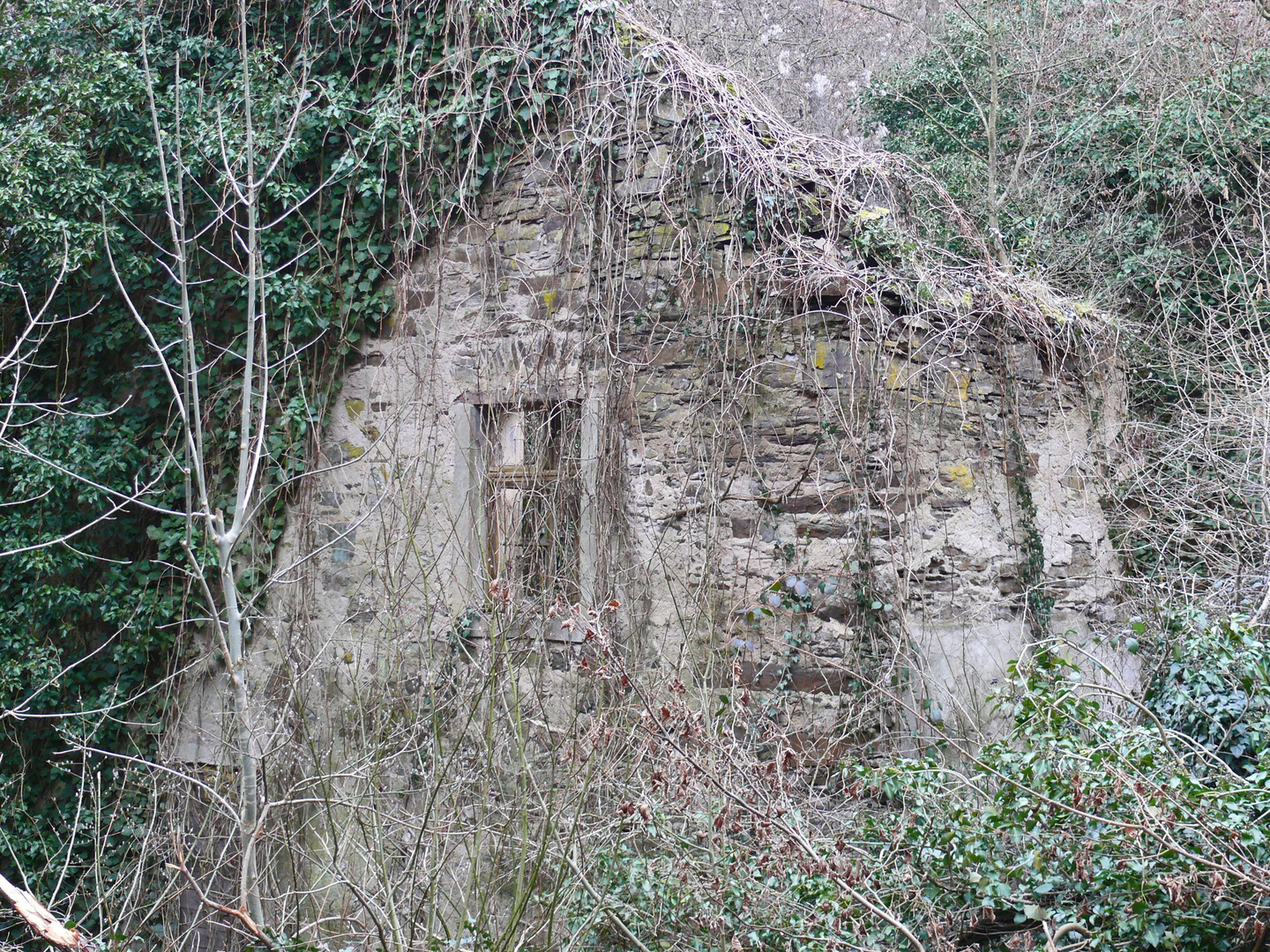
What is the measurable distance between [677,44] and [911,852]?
4.14 metres

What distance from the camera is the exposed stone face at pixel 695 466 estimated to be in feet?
14.1

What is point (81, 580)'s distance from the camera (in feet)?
18.8

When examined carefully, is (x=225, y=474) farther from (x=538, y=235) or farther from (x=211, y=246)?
(x=538, y=235)

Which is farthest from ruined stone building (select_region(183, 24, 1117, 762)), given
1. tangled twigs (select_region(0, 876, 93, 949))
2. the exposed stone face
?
tangled twigs (select_region(0, 876, 93, 949))

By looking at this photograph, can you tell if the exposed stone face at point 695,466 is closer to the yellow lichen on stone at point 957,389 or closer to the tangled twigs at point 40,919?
the yellow lichen on stone at point 957,389

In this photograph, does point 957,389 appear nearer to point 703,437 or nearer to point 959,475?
point 959,475

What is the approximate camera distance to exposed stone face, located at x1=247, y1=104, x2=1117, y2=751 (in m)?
4.30

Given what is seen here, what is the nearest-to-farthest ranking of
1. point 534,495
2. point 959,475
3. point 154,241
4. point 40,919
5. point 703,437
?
1. point 40,919
2. point 703,437
3. point 959,475
4. point 534,495
5. point 154,241

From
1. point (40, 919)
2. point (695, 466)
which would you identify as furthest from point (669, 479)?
point (40, 919)

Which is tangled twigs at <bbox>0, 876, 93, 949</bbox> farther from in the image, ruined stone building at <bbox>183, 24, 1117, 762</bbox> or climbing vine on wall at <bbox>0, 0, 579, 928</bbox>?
climbing vine on wall at <bbox>0, 0, 579, 928</bbox>

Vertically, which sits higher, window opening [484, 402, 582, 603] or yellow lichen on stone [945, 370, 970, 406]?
yellow lichen on stone [945, 370, 970, 406]

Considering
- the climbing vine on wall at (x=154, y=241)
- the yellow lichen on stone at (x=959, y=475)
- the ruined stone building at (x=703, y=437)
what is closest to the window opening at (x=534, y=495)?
the ruined stone building at (x=703, y=437)

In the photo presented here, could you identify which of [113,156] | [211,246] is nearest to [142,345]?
[211,246]

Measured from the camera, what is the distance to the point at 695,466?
14.8 feet
